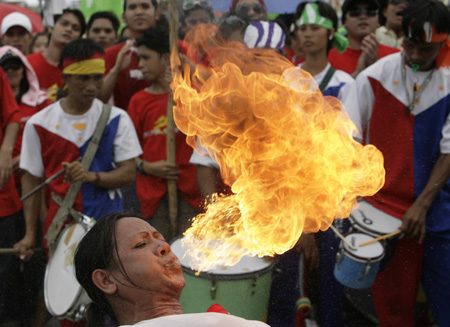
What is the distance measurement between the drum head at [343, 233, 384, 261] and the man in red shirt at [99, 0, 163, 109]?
2716mm

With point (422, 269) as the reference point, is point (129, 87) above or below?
above

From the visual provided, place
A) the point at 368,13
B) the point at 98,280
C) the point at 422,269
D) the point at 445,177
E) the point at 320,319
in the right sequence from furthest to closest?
1. the point at 368,13
2. the point at 320,319
3. the point at 422,269
4. the point at 445,177
5. the point at 98,280

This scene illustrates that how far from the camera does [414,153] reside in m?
4.09

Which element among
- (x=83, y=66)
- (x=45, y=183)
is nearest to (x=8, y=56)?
(x=83, y=66)

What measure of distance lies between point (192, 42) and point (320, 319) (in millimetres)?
2571

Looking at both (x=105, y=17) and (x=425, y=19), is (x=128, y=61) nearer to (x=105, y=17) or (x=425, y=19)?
(x=105, y=17)

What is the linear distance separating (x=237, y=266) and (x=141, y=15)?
10.3ft

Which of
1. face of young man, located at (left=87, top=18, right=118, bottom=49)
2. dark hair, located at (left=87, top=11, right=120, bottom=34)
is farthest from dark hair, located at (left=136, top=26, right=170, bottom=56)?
dark hair, located at (left=87, top=11, right=120, bottom=34)

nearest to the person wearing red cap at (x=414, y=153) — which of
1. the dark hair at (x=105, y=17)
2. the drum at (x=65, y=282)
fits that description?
the drum at (x=65, y=282)

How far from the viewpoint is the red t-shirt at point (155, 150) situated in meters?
4.86

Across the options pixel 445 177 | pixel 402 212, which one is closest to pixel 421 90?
pixel 445 177

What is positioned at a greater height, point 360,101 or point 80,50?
point 80,50

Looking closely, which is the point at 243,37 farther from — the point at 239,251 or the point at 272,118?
the point at 239,251

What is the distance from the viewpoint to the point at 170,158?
475 centimetres
